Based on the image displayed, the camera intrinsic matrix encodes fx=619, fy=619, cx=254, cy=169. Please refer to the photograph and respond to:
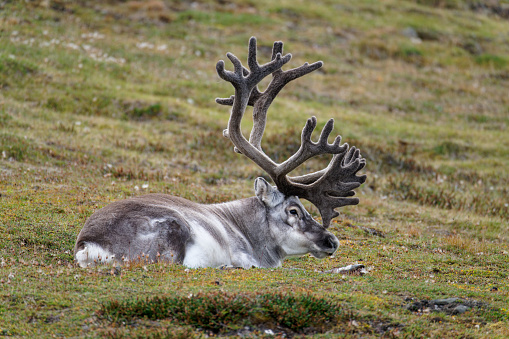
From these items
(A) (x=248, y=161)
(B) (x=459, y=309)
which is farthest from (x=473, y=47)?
(B) (x=459, y=309)

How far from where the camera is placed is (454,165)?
22.3 m

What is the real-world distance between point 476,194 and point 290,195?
34.0 ft

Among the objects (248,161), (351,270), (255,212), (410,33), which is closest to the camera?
(351,270)

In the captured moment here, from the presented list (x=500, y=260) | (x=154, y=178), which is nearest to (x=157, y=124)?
(x=154, y=178)

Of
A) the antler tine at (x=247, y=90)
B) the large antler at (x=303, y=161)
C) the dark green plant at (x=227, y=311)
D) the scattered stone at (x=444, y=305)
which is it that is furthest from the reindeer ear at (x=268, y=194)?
the dark green plant at (x=227, y=311)

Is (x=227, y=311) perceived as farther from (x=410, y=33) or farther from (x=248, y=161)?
(x=410, y=33)

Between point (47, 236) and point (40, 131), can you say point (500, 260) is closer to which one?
point (47, 236)

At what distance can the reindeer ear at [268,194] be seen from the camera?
10914 mm

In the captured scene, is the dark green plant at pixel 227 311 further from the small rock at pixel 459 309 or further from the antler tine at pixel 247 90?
the antler tine at pixel 247 90

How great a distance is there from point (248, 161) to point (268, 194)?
9.67 m

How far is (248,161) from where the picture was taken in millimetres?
20641

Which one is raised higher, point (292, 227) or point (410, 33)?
point (410, 33)

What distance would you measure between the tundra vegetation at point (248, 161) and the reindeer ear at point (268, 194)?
1261mm

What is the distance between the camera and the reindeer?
9305mm
